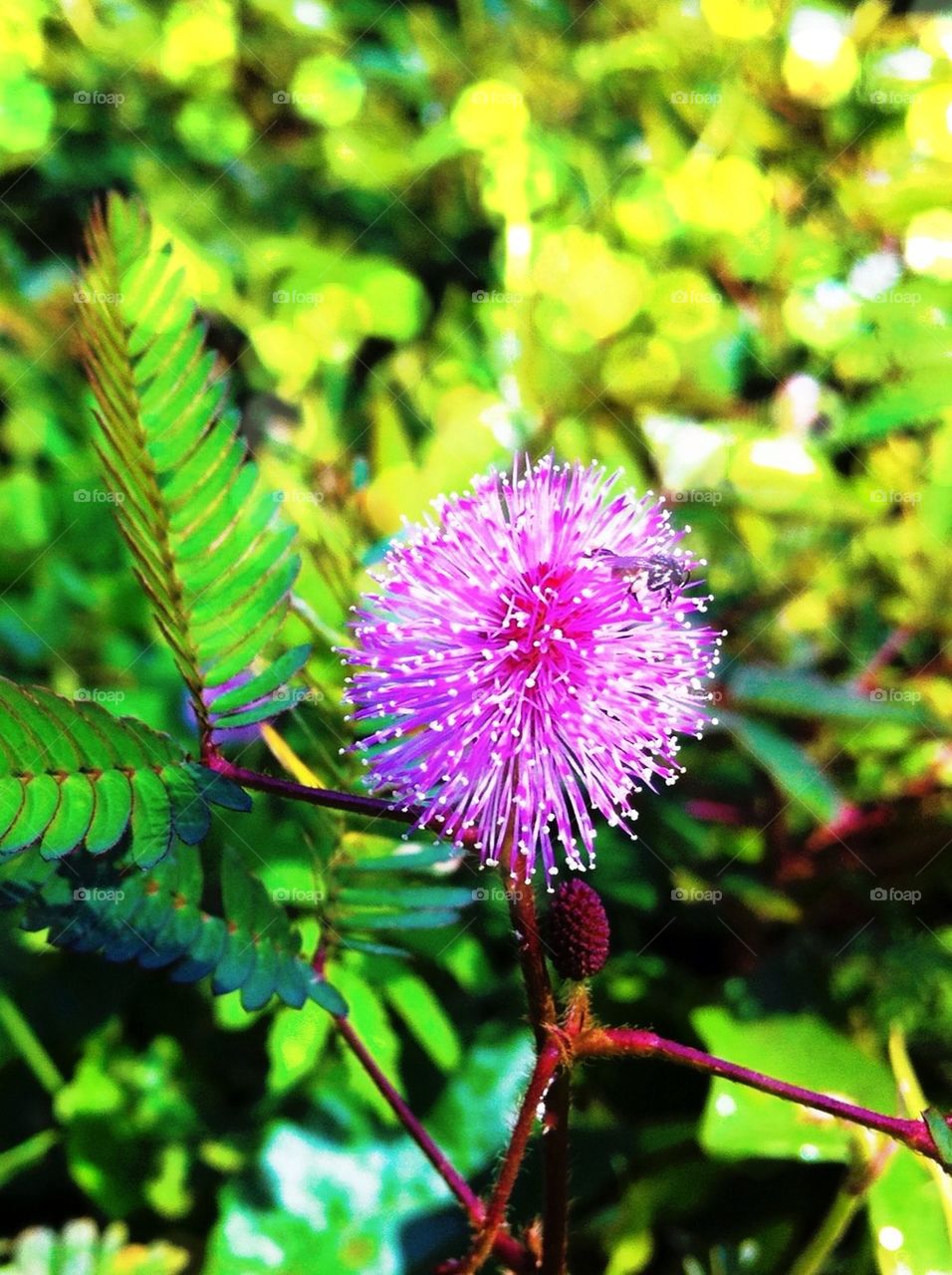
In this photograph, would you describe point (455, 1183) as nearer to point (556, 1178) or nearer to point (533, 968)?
point (556, 1178)

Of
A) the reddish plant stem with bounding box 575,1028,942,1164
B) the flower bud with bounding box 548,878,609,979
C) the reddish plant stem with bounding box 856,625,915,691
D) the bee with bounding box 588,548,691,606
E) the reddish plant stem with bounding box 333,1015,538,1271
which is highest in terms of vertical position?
the reddish plant stem with bounding box 856,625,915,691

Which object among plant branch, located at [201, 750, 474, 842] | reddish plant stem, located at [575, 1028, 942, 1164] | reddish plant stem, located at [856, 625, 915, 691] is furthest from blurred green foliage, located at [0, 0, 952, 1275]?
reddish plant stem, located at [575, 1028, 942, 1164]

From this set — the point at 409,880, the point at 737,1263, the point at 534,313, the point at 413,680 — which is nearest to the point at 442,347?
the point at 534,313

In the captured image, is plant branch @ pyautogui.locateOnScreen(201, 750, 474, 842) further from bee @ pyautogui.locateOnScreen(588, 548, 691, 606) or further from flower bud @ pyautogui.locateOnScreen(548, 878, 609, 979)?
bee @ pyautogui.locateOnScreen(588, 548, 691, 606)

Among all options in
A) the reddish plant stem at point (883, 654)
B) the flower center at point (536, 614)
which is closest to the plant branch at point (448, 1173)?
the flower center at point (536, 614)

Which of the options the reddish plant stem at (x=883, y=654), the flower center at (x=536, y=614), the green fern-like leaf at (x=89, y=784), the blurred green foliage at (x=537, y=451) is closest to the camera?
the green fern-like leaf at (x=89, y=784)

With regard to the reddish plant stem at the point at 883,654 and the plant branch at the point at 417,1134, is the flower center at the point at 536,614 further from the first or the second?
the reddish plant stem at the point at 883,654

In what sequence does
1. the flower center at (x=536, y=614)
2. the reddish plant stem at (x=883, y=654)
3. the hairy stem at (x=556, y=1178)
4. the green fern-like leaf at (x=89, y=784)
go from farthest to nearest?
the reddish plant stem at (x=883, y=654) < the flower center at (x=536, y=614) < the hairy stem at (x=556, y=1178) < the green fern-like leaf at (x=89, y=784)
